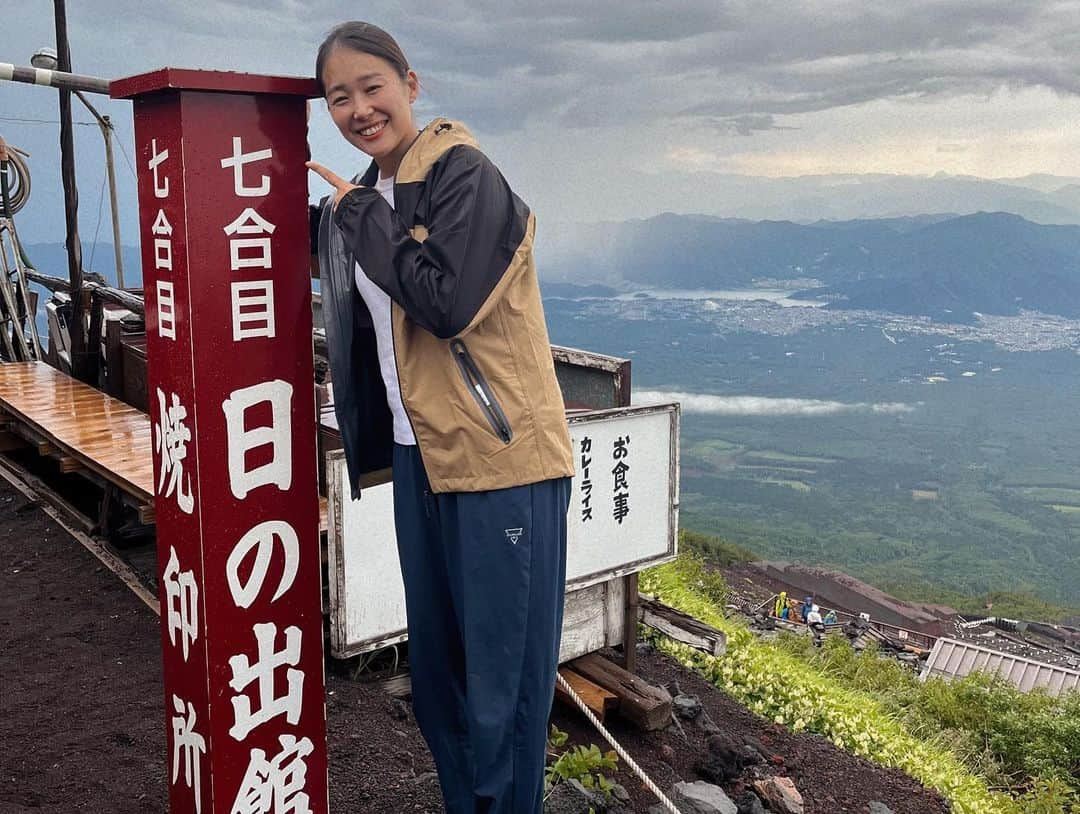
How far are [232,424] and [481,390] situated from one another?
0.66 m

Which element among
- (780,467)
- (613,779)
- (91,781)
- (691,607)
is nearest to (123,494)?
(91,781)

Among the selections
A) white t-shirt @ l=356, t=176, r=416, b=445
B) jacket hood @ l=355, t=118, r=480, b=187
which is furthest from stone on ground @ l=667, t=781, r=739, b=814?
jacket hood @ l=355, t=118, r=480, b=187

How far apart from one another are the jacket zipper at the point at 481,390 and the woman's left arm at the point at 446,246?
2.8 inches

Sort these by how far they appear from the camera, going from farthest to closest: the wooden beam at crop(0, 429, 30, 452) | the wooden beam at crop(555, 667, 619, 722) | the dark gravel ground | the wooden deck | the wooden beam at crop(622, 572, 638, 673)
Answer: the wooden beam at crop(0, 429, 30, 452), the wooden beam at crop(622, 572, 638, 673), the wooden deck, the wooden beam at crop(555, 667, 619, 722), the dark gravel ground

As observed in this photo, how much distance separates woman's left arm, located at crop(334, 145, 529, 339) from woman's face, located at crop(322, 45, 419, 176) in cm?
16

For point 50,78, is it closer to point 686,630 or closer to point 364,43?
point 364,43

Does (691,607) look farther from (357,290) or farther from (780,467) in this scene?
(780,467)

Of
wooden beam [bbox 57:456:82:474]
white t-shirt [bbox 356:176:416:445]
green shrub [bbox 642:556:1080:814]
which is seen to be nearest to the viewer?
white t-shirt [bbox 356:176:416:445]

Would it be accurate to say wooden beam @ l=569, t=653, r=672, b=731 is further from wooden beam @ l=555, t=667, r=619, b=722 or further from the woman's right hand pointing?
the woman's right hand pointing

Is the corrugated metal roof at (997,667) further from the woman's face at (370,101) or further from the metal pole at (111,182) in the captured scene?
the woman's face at (370,101)

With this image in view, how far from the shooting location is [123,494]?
18.2 ft

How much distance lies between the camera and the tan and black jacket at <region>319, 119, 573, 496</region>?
2.10 meters

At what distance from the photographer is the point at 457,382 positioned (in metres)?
2.22

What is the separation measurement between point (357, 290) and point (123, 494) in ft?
12.4
